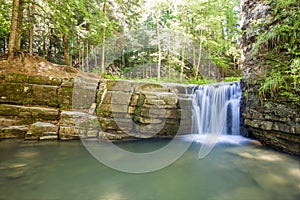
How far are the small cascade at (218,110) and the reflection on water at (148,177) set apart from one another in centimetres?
199

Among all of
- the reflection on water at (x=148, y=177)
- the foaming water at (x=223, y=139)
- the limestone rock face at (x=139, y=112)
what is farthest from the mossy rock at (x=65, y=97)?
the foaming water at (x=223, y=139)

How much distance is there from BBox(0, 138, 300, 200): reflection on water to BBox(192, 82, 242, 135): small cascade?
6.53ft

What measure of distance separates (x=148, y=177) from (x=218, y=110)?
4768 mm

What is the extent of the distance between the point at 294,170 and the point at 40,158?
5.67 metres

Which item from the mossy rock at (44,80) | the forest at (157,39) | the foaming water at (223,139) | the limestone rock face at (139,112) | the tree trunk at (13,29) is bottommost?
the foaming water at (223,139)

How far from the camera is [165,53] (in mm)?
16094

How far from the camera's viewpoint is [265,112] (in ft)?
16.2

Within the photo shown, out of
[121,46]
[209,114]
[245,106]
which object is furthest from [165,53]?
[245,106]

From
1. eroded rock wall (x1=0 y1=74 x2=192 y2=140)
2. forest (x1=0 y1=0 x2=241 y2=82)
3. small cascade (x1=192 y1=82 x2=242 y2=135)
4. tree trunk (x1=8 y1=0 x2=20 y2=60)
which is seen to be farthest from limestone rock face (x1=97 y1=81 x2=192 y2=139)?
forest (x1=0 y1=0 x2=241 y2=82)

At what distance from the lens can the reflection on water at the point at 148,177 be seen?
2.83 m

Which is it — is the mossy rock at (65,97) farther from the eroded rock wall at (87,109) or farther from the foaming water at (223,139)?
the foaming water at (223,139)

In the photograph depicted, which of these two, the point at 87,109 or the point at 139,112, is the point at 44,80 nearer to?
the point at 87,109

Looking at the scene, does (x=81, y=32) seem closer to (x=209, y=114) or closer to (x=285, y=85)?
(x=209, y=114)

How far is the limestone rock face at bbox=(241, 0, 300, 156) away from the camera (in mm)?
4398
